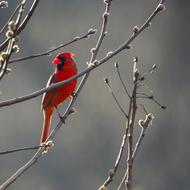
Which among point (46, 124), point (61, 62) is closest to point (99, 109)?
point (61, 62)

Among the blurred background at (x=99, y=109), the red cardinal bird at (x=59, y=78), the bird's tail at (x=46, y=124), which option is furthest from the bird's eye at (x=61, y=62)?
the blurred background at (x=99, y=109)

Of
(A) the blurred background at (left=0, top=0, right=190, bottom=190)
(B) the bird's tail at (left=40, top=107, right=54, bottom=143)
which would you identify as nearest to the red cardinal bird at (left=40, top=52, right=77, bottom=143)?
(B) the bird's tail at (left=40, top=107, right=54, bottom=143)

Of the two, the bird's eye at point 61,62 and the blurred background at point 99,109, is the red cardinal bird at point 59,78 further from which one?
the blurred background at point 99,109

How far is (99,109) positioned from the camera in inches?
536

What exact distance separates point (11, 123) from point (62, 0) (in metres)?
3.57

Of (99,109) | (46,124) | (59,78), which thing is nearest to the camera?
(46,124)

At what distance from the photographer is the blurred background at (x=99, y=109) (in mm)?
12383

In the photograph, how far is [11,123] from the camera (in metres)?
13.0

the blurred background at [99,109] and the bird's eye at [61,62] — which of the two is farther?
the blurred background at [99,109]

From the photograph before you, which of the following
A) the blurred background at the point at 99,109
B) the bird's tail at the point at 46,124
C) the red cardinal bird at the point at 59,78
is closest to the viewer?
the bird's tail at the point at 46,124

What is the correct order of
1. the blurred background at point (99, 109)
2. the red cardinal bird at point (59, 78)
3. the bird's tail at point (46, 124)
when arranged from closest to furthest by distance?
1. the bird's tail at point (46, 124)
2. the red cardinal bird at point (59, 78)
3. the blurred background at point (99, 109)

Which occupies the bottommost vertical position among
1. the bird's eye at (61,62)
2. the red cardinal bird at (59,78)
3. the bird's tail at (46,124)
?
the bird's tail at (46,124)

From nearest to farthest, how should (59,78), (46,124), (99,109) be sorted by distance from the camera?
(46,124)
(59,78)
(99,109)

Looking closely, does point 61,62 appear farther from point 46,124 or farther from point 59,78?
point 46,124
